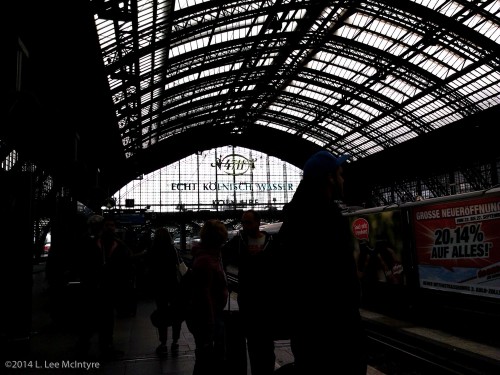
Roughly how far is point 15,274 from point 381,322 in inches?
295

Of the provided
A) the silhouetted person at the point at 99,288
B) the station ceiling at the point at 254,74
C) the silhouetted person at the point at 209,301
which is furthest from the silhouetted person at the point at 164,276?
the station ceiling at the point at 254,74

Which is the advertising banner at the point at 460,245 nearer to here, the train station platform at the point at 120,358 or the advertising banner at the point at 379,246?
the advertising banner at the point at 379,246

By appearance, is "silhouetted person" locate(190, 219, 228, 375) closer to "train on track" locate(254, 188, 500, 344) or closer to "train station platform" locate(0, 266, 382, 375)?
"train station platform" locate(0, 266, 382, 375)

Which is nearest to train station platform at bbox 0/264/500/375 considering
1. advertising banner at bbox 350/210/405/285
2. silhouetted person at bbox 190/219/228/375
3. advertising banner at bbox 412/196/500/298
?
silhouetted person at bbox 190/219/228/375

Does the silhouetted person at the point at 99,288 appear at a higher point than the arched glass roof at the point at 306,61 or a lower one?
lower

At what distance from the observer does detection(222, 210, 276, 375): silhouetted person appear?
81.6 inches

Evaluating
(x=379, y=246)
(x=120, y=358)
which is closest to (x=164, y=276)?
(x=120, y=358)

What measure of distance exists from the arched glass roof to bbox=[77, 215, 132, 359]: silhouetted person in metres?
10.6

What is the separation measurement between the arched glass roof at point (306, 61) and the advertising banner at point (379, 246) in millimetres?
10058

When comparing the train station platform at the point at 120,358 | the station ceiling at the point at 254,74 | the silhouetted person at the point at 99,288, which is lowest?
the train station platform at the point at 120,358

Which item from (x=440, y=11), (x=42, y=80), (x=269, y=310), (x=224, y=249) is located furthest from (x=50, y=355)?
(x=440, y=11)

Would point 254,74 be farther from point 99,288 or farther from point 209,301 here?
point 209,301

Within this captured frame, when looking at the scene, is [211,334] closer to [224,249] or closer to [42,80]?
[224,249]

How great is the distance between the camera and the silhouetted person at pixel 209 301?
367 cm
